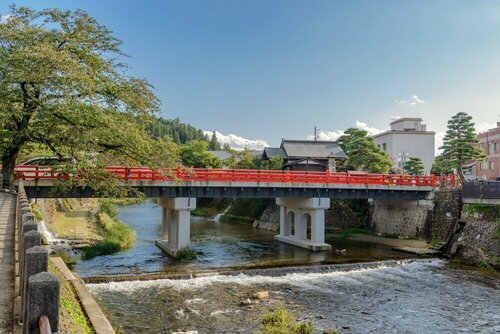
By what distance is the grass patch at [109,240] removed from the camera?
2920cm

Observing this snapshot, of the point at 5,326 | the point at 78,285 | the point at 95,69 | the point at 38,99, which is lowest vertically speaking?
the point at 78,285

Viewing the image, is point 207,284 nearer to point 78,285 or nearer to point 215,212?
point 78,285

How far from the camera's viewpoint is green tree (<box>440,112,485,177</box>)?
47094mm

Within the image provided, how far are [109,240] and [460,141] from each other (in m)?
39.6

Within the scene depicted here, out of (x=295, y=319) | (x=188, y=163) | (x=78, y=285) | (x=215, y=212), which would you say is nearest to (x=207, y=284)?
(x=295, y=319)

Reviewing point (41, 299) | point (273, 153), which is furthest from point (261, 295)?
point (273, 153)

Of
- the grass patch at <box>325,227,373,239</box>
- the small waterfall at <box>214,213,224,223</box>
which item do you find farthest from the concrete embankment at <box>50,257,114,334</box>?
the small waterfall at <box>214,213,224,223</box>

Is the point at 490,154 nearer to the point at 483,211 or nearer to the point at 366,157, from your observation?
the point at 366,157

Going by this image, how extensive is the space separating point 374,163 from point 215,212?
26.9 metres

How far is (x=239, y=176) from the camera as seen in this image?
3231cm

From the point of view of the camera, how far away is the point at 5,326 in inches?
229

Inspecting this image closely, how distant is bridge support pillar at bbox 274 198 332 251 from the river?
2652 mm

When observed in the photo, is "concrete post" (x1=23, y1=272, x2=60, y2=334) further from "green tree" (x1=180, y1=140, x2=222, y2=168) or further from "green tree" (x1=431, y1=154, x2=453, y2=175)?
"green tree" (x1=180, y1=140, x2=222, y2=168)

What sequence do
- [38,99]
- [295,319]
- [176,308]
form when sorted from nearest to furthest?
[295,319]
[176,308]
[38,99]
